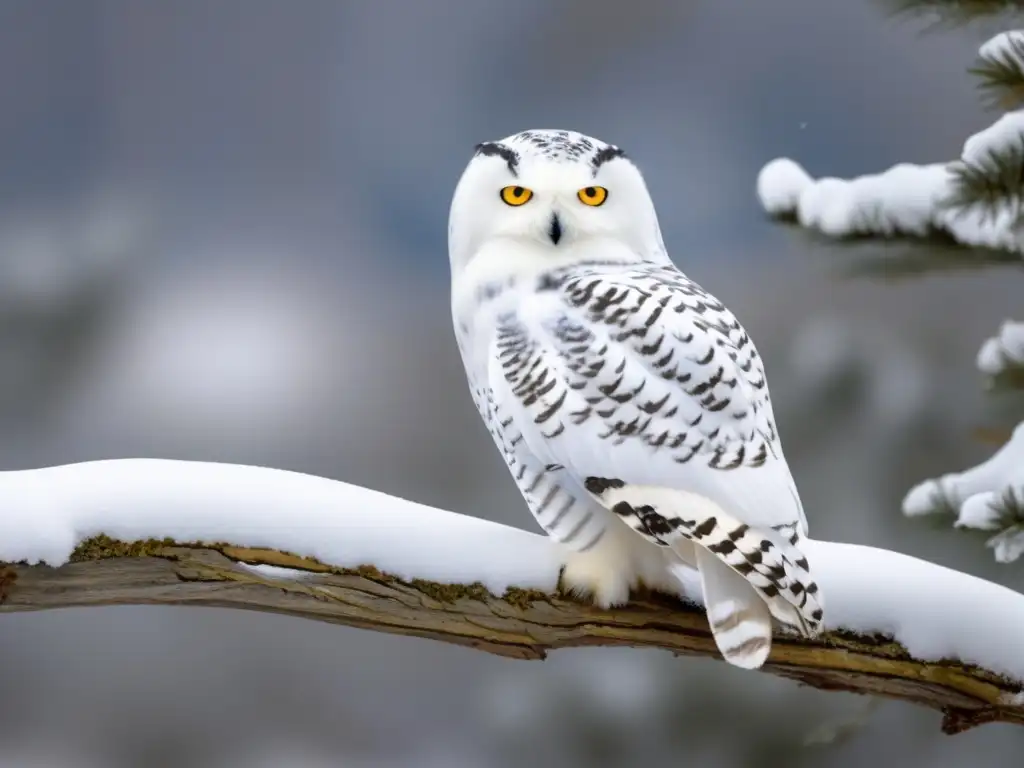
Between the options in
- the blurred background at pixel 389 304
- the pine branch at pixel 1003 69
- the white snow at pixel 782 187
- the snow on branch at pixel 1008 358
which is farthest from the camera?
the blurred background at pixel 389 304

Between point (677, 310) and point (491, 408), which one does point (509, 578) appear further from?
point (677, 310)

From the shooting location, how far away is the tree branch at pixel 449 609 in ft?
3.02

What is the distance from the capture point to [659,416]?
0.94 metres

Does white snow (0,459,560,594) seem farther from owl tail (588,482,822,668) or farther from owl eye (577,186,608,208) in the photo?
owl eye (577,186,608,208)

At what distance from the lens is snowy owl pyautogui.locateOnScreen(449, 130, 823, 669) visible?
0.90m

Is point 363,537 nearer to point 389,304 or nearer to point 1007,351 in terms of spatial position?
point 1007,351

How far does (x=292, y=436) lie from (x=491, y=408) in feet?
3.64

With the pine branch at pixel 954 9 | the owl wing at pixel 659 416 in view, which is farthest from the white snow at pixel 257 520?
the pine branch at pixel 954 9

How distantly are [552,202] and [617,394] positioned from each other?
23cm

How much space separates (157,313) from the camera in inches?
80.2

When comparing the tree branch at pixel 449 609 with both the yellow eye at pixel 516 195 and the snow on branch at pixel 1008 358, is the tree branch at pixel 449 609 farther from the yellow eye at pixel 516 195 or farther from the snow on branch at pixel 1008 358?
the snow on branch at pixel 1008 358

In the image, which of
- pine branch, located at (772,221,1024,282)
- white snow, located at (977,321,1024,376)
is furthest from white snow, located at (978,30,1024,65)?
white snow, located at (977,321,1024,376)

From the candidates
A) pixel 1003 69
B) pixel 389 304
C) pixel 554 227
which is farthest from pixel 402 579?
pixel 389 304

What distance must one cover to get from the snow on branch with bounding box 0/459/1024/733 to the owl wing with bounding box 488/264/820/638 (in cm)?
12
